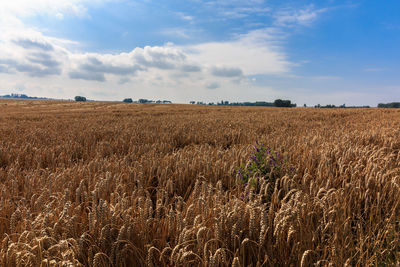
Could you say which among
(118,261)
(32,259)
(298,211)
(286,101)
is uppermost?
(286,101)

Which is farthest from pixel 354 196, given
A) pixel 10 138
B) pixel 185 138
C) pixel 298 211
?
pixel 10 138

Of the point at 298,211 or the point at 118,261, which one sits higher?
the point at 298,211

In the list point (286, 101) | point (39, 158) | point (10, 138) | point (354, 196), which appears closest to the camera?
point (354, 196)

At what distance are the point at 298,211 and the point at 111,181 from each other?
2.59 metres

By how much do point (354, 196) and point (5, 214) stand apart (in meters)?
4.23

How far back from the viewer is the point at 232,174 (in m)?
3.59

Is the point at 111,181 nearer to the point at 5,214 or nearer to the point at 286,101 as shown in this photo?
the point at 5,214

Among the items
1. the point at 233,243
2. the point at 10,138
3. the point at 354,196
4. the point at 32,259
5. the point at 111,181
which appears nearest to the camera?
the point at 32,259

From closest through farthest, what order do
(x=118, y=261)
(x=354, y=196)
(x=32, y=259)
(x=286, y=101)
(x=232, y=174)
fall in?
(x=32, y=259), (x=118, y=261), (x=354, y=196), (x=232, y=174), (x=286, y=101)


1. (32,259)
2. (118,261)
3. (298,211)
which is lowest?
(118,261)

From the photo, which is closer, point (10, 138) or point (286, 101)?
point (10, 138)

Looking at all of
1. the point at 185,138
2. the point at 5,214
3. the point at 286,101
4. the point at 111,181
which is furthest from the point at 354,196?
the point at 286,101

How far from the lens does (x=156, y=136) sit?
802cm

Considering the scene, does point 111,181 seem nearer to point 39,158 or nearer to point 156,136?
point 39,158
